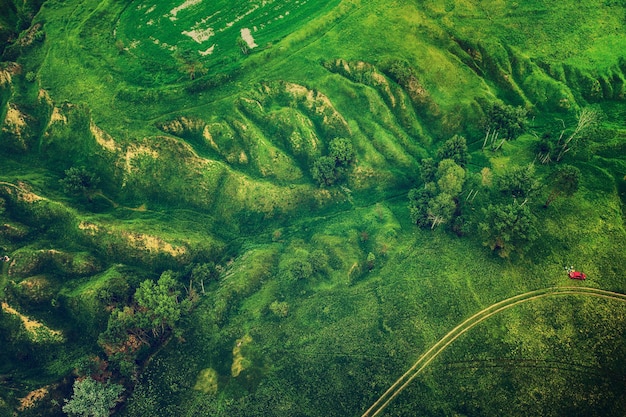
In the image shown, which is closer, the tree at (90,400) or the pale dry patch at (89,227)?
the tree at (90,400)

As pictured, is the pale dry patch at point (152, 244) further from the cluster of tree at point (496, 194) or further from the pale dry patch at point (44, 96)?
the cluster of tree at point (496, 194)

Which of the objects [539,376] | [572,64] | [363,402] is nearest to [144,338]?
[363,402]

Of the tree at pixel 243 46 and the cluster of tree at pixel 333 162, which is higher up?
the tree at pixel 243 46

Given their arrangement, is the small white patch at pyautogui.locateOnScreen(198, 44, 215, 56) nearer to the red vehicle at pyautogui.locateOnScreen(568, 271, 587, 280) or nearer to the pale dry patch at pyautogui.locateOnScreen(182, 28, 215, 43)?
the pale dry patch at pyautogui.locateOnScreen(182, 28, 215, 43)

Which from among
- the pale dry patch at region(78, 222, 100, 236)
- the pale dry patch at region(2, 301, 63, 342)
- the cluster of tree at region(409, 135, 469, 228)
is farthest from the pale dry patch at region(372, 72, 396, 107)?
the pale dry patch at region(2, 301, 63, 342)

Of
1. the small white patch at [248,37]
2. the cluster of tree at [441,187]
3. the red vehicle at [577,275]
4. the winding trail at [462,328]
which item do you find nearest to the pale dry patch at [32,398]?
the winding trail at [462,328]

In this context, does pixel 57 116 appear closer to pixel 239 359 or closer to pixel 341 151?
pixel 341 151

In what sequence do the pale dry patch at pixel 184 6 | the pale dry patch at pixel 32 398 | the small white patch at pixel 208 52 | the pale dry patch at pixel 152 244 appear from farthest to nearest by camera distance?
the pale dry patch at pixel 184 6, the small white patch at pixel 208 52, the pale dry patch at pixel 152 244, the pale dry patch at pixel 32 398
